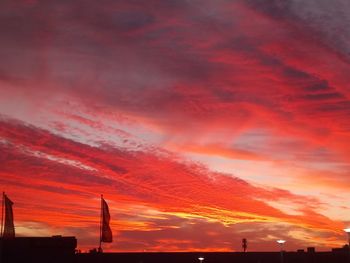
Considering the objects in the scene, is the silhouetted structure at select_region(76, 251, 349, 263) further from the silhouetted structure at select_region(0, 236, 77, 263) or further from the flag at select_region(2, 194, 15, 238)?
the flag at select_region(2, 194, 15, 238)

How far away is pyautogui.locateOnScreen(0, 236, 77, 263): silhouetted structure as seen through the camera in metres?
71.0

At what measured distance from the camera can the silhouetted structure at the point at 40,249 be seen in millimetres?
71000

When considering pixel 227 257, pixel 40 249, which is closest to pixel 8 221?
pixel 40 249

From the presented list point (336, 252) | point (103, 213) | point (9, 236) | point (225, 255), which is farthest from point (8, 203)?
point (336, 252)

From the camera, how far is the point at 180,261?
85.0 meters

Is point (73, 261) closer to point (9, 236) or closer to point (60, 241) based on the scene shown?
point (60, 241)

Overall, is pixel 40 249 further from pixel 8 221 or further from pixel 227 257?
pixel 227 257

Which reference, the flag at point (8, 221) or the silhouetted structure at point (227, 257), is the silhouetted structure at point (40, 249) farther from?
the flag at point (8, 221)

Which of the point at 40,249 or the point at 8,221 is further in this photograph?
the point at 40,249

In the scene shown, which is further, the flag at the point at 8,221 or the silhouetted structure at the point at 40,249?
the silhouetted structure at the point at 40,249

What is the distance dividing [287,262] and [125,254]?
2589 centimetres

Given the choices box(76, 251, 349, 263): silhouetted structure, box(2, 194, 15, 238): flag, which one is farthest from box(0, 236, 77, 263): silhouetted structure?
box(2, 194, 15, 238): flag

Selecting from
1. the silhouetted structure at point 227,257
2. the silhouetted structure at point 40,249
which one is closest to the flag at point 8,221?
the silhouetted structure at point 40,249

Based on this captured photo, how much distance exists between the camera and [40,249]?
71625mm
